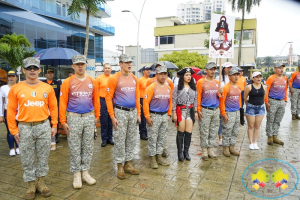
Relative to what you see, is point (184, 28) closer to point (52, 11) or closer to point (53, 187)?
point (52, 11)

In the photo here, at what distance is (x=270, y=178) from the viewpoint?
168 inches

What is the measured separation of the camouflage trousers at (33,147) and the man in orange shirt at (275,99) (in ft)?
17.4

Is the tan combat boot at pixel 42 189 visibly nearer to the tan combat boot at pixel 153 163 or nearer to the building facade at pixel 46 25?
the tan combat boot at pixel 153 163

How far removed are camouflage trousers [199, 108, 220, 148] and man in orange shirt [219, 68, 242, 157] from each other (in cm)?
22

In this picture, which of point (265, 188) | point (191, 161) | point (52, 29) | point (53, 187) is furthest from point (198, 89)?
point (52, 29)

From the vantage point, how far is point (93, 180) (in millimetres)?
4059

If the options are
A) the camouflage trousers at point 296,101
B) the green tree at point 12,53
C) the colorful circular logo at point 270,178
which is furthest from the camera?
the green tree at point 12,53

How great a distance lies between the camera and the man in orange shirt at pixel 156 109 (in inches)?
187

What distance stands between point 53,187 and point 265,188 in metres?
3.44

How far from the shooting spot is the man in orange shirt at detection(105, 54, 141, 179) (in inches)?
169

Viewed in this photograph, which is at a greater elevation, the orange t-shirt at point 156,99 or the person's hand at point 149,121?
the orange t-shirt at point 156,99

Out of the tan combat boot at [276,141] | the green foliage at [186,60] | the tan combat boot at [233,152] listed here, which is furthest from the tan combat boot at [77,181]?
the green foliage at [186,60]

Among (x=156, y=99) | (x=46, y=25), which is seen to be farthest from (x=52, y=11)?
(x=156, y=99)

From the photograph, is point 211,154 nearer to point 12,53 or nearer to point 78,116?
point 78,116
